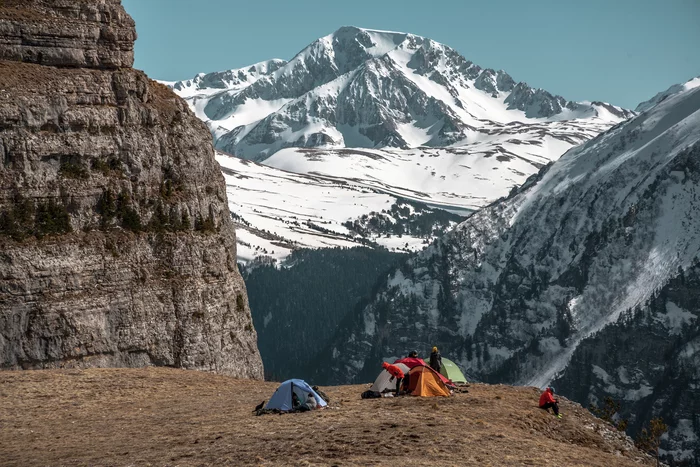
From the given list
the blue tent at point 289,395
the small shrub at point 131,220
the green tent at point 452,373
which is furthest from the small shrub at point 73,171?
the green tent at point 452,373

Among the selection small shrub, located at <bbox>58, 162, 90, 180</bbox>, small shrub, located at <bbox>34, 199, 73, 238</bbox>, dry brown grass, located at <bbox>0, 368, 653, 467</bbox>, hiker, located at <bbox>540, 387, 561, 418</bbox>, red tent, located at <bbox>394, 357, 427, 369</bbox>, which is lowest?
dry brown grass, located at <bbox>0, 368, 653, 467</bbox>

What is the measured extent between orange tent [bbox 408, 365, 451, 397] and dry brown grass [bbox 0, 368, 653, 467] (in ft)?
3.14

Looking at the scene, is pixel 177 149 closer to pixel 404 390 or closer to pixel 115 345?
pixel 115 345

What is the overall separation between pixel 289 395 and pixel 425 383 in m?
7.71

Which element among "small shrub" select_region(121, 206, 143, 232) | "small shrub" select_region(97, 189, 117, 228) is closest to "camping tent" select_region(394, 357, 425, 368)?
"small shrub" select_region(121, 206, 143, 232)

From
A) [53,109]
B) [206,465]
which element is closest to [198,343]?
[53,109]

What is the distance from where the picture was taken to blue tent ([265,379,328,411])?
48812 mm

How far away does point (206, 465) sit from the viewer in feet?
124

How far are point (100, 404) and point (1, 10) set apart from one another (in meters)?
31.1

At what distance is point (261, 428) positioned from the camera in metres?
43.9

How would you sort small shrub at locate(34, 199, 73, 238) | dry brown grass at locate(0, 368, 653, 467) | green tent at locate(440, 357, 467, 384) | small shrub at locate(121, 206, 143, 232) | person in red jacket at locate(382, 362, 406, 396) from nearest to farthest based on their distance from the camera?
dry brown grass at locate(0, 368, 653, 467) < person in red jacket at locate(382, 362, 406, 396) < green tent at locate(440, 357, 467, 384) < small shrub at locate(34, 199, 73, 238) < small shrub at locate(121, 206, 143, 232)

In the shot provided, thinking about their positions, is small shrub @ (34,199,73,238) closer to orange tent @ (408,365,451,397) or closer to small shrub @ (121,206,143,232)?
small shrub @ (121,206,143,232)

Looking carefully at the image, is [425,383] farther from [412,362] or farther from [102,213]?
[102,213]

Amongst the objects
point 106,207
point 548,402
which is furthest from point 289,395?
point 106,207
